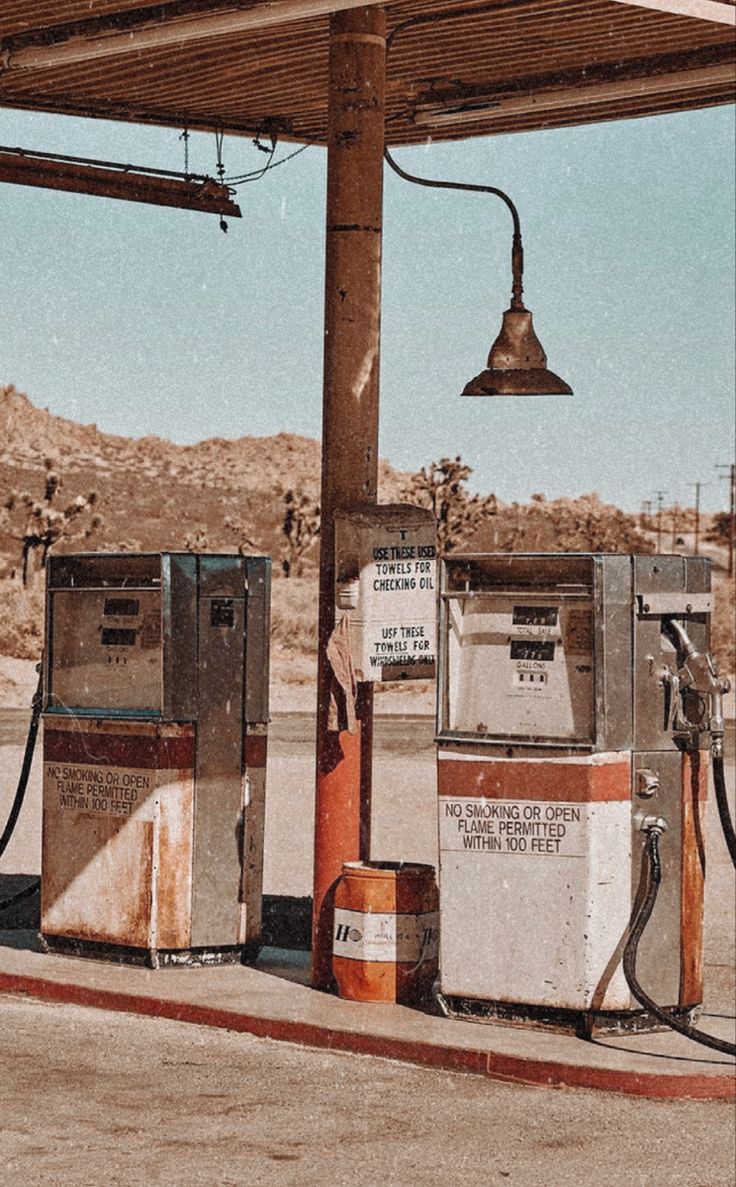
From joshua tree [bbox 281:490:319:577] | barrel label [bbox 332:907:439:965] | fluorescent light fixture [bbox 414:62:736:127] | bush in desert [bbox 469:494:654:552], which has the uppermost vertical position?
bush in desert [bbox 469:494:654:552]

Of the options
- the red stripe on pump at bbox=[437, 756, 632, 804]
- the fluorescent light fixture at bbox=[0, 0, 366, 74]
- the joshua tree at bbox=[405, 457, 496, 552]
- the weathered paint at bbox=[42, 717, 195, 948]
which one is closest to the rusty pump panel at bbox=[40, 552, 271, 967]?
the weathered paint at bbox=[42, 717, 195, 948]

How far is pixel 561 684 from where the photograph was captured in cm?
885

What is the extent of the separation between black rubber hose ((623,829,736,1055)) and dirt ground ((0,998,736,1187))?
41cm

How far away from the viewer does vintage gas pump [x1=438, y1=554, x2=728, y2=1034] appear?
342 inches

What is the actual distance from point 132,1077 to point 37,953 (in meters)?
2.35

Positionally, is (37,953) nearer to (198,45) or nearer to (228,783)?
(228,783)

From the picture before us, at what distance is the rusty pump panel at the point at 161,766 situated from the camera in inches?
394

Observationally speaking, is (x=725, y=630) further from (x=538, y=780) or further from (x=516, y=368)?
(x=538, y=780)

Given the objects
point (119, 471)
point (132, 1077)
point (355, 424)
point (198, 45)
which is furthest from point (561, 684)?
point (119, 471)

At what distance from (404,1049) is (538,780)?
1.17 metres

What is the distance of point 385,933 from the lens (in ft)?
30.7

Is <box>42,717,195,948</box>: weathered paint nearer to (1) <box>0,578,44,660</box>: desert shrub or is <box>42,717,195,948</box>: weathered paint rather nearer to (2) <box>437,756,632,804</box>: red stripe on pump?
(2) <box>437,756,632,804</box>: red stripe on pump

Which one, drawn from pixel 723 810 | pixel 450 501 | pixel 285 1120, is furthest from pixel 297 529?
pixel 285 1120

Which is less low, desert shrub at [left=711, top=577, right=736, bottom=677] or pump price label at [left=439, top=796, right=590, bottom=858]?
desert shrub at [left=711, top=577, right=736, bottom=677]
